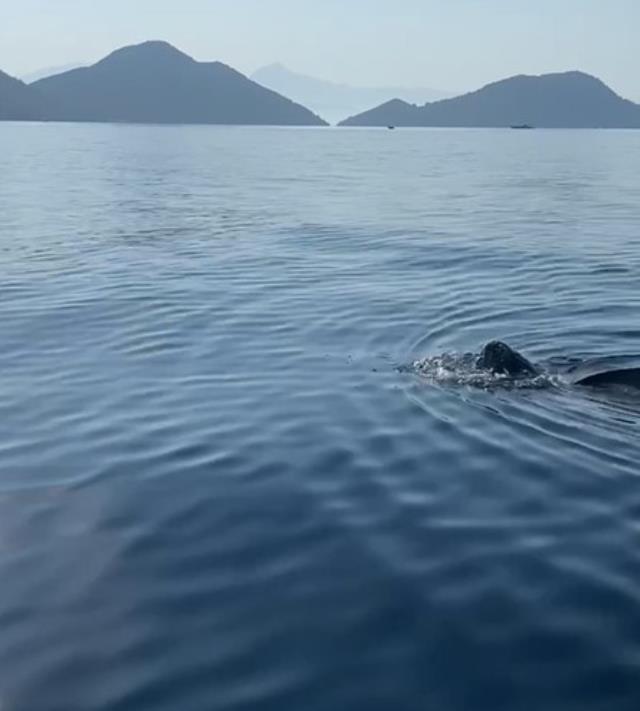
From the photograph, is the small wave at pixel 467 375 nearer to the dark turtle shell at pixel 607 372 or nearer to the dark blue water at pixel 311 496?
the dark blue water at pixel 311 496

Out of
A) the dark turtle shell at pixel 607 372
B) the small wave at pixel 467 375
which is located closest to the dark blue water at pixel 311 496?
the small wave at pixel 467 375

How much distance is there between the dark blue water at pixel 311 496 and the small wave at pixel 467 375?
231mm

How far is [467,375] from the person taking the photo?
17234mm

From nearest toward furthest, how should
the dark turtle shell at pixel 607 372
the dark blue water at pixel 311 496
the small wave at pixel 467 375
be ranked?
1. the dark blue water at pixel 311 496
2. the dark turtle shell at pixel 607 372
3. the small wave at pixel 467 375

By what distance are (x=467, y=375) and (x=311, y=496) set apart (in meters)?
5.68

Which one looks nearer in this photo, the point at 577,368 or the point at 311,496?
the point at 311,496

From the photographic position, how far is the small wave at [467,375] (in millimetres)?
16547

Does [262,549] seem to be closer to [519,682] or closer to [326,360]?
[519,682]

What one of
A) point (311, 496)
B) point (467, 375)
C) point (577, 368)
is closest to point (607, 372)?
point (577, 368)

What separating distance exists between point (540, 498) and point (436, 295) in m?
13.9

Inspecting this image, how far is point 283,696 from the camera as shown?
8.12 meters

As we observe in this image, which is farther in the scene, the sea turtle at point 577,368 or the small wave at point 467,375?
the small wave at point 467,375

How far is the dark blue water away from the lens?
8.48m

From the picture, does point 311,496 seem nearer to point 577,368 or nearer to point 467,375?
point 467,375
